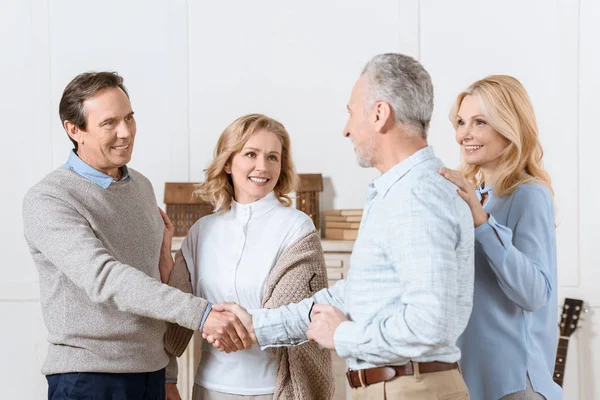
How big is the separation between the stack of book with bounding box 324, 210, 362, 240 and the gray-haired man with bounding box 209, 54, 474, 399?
208 centimetres

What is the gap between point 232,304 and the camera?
2213mm

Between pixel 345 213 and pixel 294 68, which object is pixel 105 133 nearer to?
pixel 345 213

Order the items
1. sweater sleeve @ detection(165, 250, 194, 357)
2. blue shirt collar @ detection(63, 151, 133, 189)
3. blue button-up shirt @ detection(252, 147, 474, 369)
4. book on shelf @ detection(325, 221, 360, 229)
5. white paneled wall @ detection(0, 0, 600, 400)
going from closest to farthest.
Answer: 1. blue button-up shirt @ detection(252, 147, 474, 369)
2. blue shirt collar @ detection(63, 151, 133, 189)
3. sweater sleeve @ detection(165, 250, 194, 357)
4. book on shelf @ detection(325, 221, 360, 229)
5. white paneled wall @ detection(0, 0, 600, 400)

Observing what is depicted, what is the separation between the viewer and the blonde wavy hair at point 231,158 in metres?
2.44

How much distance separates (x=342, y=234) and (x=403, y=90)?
7.42 ft

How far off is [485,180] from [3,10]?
3263mm

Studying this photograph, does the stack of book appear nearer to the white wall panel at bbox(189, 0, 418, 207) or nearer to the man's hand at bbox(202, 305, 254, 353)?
the white wall panel at bbox(189, 0, 418, 207)

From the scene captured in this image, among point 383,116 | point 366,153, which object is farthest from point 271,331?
point 383,116

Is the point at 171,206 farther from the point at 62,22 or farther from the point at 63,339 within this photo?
the point at 63,339

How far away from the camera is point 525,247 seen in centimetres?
200

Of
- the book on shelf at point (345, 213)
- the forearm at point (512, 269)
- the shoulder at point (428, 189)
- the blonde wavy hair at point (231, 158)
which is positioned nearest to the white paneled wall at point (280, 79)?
the book on shelf at point (345, 213)

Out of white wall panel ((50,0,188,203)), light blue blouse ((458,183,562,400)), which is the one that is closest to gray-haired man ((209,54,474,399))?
light blue blouse ((458,183,562,400))

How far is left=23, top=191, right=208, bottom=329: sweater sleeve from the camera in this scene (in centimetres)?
209

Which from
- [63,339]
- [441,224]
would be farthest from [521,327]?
[63,339]
